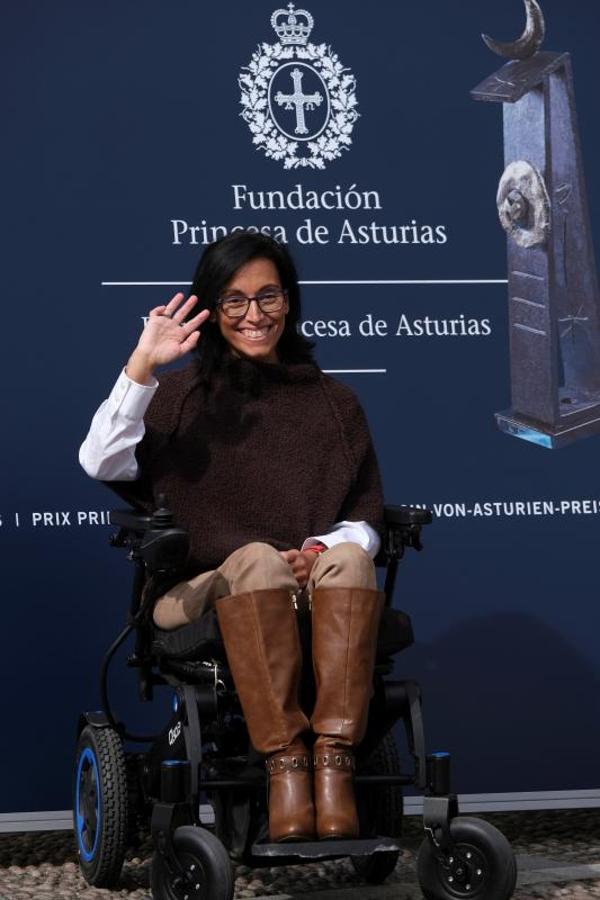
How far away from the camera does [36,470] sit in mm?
4105

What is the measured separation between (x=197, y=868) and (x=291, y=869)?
87 centimetres

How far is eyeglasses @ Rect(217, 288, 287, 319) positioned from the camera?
3.56 metres

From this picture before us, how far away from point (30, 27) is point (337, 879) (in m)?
2.22

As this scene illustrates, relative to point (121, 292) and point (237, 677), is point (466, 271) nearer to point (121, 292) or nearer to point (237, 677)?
point (121, 292)

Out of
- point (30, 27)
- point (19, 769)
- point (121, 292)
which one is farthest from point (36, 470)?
point (30, 27)

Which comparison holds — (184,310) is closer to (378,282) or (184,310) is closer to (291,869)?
(378,282)

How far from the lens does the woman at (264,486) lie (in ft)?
10.2

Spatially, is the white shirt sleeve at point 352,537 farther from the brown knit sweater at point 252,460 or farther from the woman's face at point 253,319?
the woman's face at point 253,319

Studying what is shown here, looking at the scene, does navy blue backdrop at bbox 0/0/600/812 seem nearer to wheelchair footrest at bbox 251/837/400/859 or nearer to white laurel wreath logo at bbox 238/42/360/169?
white laurel wreath logo at bbox 238/42/360/169

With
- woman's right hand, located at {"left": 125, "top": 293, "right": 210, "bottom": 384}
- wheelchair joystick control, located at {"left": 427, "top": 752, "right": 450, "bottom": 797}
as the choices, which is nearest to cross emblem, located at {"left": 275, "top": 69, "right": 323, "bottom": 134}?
woman's right hand, located at {"left": 125, "top": 293, "right": 210, "bottom": 384}

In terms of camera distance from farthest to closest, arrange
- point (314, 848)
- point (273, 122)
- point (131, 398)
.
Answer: point (273, 122), point (131, 398), point (314, 848)

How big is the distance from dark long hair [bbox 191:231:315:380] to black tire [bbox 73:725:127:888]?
0.84m

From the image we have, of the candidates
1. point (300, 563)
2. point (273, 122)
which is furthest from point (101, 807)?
point (273, 122)

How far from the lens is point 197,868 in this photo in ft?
10.1
